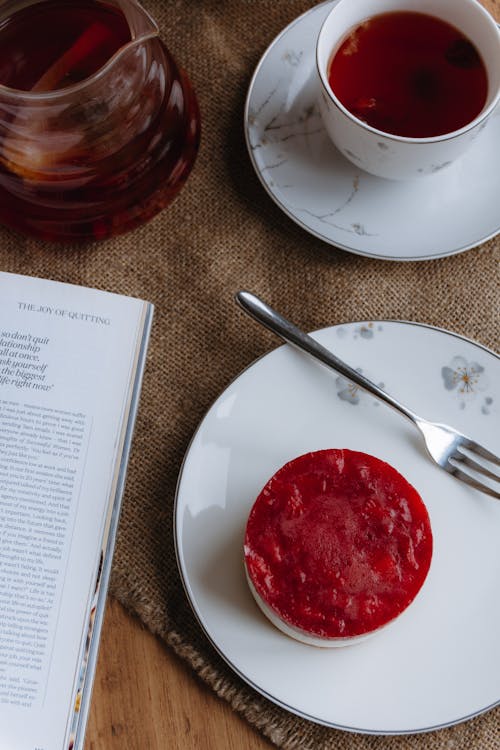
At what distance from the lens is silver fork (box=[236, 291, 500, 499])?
729 millimetres

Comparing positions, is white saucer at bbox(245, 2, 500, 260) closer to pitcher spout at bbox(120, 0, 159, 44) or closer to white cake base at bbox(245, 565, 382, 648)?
pitcher spout at bbox(120, 0, 159, 44)

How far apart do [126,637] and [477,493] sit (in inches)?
13.5

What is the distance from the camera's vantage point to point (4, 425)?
0.76 meters

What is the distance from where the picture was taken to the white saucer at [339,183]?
774 mm

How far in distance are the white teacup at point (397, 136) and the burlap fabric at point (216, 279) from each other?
117 millimetres

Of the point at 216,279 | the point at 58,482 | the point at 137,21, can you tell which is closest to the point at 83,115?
the point at 137,21

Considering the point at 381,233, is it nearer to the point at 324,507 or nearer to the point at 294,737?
the point at 324,507

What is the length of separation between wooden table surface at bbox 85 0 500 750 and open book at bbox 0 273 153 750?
2 cm

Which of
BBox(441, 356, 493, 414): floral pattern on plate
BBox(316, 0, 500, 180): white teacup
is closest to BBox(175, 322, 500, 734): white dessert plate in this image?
BBox(441, 356, 493, 414): floral pattern on plate

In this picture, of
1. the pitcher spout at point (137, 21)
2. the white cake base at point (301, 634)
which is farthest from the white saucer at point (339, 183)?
the white cake base at point (301, 634)

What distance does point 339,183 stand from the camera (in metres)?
0.79

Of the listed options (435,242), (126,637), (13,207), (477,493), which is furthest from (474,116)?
(126,637)

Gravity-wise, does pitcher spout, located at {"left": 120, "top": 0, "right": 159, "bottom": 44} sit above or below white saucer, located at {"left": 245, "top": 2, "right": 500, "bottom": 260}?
above

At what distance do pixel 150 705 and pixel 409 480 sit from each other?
1.02ft
